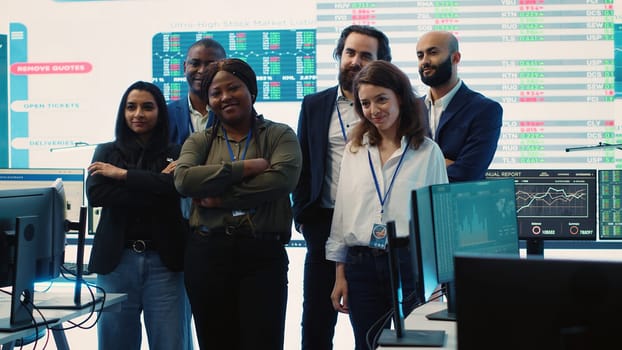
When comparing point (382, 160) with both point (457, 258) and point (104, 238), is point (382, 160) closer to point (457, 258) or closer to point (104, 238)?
point (104, 238)

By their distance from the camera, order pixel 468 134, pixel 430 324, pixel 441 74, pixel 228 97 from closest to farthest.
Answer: pixel 430 324
pixel 228 97
pixel 468 134
pixel 441 74

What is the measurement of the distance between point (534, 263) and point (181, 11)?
13.3 ft

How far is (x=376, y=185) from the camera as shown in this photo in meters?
2.48

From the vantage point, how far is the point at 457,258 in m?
1.10

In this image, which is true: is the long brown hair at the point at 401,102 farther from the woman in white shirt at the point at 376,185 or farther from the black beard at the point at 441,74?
the black beard at the point at 441,74

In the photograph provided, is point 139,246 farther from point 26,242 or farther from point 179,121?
point 179,121

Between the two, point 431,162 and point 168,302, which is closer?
point 431,162

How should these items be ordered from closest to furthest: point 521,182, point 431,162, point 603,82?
1. point 431,162
2. point 521,182
3. point 603,82

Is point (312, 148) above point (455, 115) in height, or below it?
below

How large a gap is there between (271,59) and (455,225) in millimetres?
2753

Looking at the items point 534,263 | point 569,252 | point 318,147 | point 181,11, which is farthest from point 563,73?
point 534,263

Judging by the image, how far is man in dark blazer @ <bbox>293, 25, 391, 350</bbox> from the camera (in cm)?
300

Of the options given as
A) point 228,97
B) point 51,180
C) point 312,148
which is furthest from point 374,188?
point 51,180

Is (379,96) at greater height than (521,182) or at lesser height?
greater
